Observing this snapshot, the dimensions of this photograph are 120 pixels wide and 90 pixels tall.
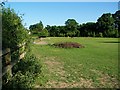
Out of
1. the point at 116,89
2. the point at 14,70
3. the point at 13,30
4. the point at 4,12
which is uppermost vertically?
the point at 4,12

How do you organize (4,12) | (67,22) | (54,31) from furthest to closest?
(67,22) → (54,31) → (4,12)

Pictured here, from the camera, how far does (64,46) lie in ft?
97.5

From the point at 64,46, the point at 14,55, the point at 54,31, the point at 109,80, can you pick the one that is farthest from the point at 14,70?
the point at 54,31

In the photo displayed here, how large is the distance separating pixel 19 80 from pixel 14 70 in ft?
4.73

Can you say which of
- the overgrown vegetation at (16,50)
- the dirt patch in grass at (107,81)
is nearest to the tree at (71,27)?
the dirt patch in grass at (107,81)

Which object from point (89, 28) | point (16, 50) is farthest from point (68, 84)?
point (89, 28)

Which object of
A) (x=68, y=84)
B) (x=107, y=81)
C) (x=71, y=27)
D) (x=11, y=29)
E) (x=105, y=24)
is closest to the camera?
(x=11, y=29)

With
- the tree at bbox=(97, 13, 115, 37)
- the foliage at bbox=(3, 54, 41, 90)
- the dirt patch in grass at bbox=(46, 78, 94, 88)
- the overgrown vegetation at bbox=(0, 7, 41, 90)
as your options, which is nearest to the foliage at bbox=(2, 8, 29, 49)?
the overgrown vegetation at bbox=(0, 7, 41, 90)

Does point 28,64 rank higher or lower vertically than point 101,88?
higher

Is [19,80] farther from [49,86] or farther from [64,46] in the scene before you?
[64,46]

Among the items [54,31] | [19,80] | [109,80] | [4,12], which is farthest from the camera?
[54,31]

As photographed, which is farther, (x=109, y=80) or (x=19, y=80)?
(x=109, y=80)

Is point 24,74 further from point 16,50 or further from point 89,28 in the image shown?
point 89,28

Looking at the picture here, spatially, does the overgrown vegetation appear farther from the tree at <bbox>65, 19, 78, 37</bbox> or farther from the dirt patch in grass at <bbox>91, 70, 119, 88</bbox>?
the tree at <bbox>65, 19, 78, 37</bbox>
